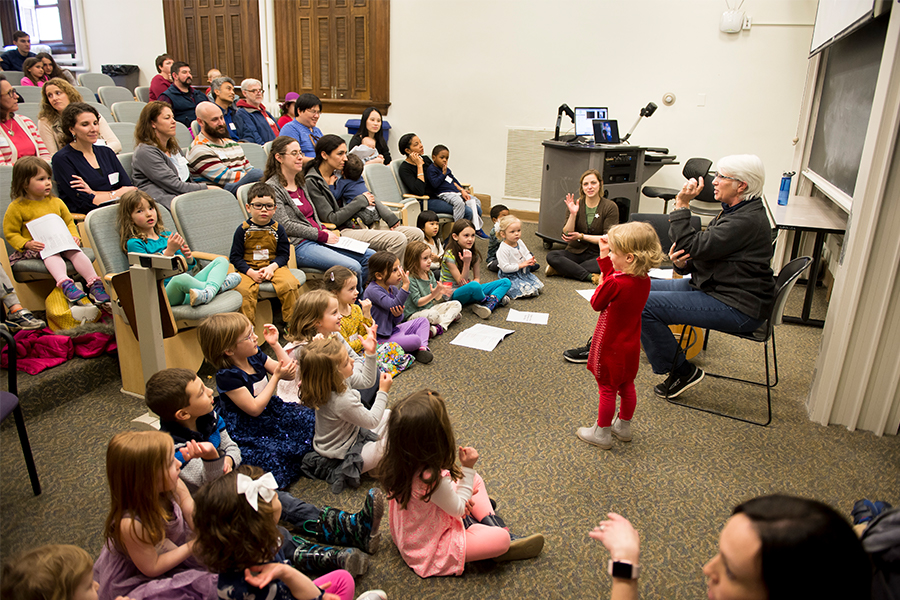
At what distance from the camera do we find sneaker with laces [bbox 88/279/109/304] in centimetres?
291

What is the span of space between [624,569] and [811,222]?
3232 millimetres

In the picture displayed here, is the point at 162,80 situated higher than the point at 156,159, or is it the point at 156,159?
the point at 162,80

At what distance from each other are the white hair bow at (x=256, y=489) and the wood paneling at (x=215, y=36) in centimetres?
748

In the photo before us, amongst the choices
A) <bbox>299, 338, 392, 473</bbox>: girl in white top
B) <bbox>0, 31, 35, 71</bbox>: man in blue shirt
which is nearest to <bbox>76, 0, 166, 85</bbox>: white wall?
<bbox>0, 31, 35, 71</bbox>: man in blue shirt

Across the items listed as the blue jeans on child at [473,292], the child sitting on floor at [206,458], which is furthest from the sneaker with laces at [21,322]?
the blue jeans on child at [473,292]

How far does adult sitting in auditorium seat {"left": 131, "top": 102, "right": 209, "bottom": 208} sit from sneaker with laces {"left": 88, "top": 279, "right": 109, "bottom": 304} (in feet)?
2.04

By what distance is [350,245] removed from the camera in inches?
143

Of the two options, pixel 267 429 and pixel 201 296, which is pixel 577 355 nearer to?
pixel 267 429

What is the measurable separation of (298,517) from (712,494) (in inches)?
58.5

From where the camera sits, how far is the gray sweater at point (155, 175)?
3.33 m

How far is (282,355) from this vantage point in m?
2.30

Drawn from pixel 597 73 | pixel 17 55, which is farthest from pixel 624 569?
pixel 17 55

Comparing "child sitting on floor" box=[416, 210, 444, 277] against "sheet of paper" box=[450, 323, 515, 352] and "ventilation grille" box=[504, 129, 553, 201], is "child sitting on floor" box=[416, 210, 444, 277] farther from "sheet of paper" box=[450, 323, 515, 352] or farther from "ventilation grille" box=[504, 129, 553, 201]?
→ "ventilation grille" box=[504, 129, 553, 201]

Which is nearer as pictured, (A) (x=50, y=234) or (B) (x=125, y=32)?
(A) (x=50, y=234)
